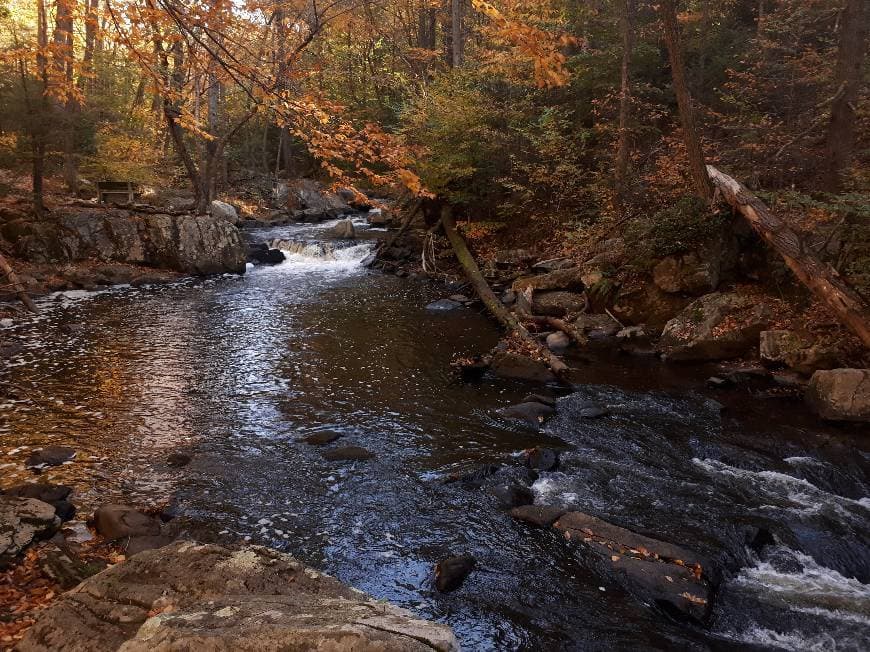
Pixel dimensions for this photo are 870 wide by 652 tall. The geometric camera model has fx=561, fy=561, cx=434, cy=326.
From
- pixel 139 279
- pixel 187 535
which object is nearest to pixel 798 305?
pixel 187 535

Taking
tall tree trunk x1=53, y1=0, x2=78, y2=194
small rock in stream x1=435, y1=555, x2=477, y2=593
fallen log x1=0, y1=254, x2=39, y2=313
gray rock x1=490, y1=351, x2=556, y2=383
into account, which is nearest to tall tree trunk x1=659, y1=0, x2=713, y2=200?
gray rock x1=490, y1=351, x2=556, y2=383

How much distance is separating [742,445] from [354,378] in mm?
6499

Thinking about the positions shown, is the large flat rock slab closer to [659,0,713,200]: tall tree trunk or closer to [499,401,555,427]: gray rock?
[499,401,555,427]: gray rock

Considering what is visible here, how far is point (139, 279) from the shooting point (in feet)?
57.6

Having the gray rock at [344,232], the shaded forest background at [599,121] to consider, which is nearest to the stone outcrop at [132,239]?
the shaded forest background at [599,121]

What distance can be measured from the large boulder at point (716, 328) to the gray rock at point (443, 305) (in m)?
5.70

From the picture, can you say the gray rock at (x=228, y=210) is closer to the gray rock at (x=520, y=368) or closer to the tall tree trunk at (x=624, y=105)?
the tall tree trunk at (x=624, y=105)

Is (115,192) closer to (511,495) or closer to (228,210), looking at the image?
(228,210)

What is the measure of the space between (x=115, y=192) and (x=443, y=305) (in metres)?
13.2

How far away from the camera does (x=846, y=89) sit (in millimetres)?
11906

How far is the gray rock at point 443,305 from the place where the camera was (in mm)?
15500

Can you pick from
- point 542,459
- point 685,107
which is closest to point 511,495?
point 542,459

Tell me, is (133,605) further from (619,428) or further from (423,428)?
(619,428)

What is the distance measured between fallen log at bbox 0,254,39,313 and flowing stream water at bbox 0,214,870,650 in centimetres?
104
